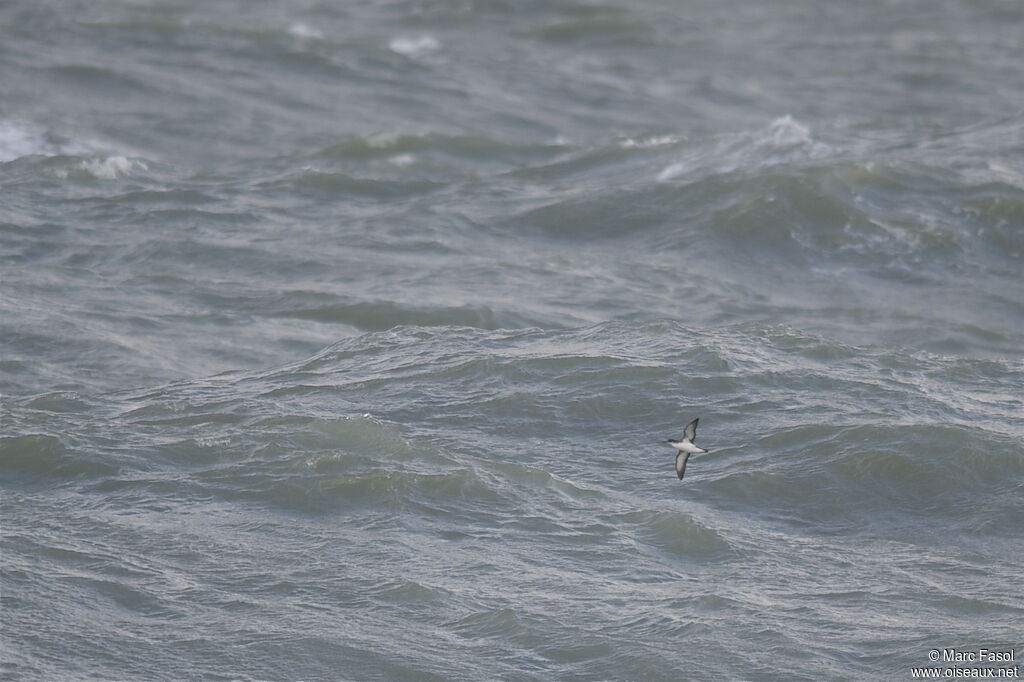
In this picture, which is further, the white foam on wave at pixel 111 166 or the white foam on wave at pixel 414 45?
the white foam on wave at pixel 414 45

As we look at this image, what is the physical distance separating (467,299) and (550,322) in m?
1.07

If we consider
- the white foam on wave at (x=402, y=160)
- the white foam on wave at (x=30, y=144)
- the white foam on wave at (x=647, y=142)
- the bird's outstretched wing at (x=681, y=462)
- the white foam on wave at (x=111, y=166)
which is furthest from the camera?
the white foam on wave at (x=647, y=142)

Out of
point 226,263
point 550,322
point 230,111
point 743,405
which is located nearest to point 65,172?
point 226,263

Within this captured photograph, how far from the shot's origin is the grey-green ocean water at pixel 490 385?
10.3m

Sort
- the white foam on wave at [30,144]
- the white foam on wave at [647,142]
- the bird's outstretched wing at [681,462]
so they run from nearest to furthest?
the bird's outstretched wing at [681,462] → the white foam on wave at [30,144] → the white foam on wave at [647,142]

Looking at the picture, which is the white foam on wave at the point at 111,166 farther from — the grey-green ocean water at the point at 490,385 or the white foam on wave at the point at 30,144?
the white foam on wave at the point at 30,144

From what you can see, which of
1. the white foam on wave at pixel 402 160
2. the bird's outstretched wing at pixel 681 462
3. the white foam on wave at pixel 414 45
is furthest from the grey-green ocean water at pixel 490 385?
the white foam on wave at pixel 414 45

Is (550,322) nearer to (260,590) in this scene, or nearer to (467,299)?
(467,299)

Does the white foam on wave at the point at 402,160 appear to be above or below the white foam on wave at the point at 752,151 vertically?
below

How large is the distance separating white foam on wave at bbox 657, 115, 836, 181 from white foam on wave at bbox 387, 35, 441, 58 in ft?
31.7

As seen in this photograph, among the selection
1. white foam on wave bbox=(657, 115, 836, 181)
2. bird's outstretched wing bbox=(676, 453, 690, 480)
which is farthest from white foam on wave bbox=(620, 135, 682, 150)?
bird's outstretched wing bbox=(676, 453, 690, 480)

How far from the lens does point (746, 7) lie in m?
40.5

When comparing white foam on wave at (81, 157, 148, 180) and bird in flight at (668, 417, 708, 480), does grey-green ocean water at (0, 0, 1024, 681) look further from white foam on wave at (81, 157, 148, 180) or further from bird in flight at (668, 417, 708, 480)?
bird in flight at (668, 417, 708, 480)

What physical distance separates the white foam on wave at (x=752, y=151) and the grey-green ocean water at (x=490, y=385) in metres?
0.11
